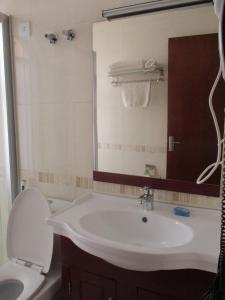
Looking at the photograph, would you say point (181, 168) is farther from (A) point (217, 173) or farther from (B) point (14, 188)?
(B) point (14, 188)

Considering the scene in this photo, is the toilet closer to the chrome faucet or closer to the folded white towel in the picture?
the chrome faucet

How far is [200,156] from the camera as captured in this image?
54.9 inches

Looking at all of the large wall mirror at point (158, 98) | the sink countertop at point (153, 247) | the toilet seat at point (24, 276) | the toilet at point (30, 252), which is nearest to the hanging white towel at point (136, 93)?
the large wall mirror at point (158, 98)

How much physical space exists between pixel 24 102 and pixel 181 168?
3.78 ft

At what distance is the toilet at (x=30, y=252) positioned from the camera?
155 cm

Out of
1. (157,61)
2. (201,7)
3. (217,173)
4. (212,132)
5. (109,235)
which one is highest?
(201,7)

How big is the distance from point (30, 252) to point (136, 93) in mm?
1157

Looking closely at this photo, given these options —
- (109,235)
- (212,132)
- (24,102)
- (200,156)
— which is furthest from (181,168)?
(24,102)

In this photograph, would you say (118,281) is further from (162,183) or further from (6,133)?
(6,133)

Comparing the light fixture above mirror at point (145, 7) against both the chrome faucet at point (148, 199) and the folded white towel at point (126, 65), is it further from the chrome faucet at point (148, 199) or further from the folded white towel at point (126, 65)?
the chrome faucet at point (148, 199)

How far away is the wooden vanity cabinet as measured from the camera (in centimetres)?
107

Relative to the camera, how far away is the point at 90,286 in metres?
1.31

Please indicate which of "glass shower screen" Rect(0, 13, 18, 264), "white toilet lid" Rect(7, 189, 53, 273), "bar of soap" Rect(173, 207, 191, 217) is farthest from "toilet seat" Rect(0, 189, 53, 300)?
"bar of soap" Rect(173, 207, 191, 217)

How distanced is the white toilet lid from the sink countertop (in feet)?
0.86
